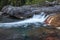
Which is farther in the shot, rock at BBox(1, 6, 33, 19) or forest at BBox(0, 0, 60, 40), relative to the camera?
rock at BBox(1, 6, 33, 19)

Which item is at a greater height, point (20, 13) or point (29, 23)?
point (29, 23)

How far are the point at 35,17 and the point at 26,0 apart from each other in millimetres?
8590

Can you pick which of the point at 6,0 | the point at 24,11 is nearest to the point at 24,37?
the point at 24,11

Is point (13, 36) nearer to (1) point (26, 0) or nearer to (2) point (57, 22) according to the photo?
(2) point (57, 22)

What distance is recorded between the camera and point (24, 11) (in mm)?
14445

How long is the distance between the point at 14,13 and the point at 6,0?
6.55m

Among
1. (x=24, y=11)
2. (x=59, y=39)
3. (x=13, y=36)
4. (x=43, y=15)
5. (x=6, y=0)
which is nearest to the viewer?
(x=59, y=39)

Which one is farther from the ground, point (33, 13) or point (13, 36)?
point (13, 36)

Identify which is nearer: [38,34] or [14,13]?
[38,34]

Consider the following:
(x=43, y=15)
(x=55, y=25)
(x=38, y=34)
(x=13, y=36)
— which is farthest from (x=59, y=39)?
(x=43, y=15)

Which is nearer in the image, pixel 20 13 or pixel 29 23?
pixel 29 23

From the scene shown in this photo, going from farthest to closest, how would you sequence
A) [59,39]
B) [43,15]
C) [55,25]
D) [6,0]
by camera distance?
[6,0]
[43,15]
[55,25]
[59,39]

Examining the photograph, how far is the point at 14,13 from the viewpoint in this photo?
47.4 feet

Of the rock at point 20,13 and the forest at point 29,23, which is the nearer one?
the forest at point 29,23
